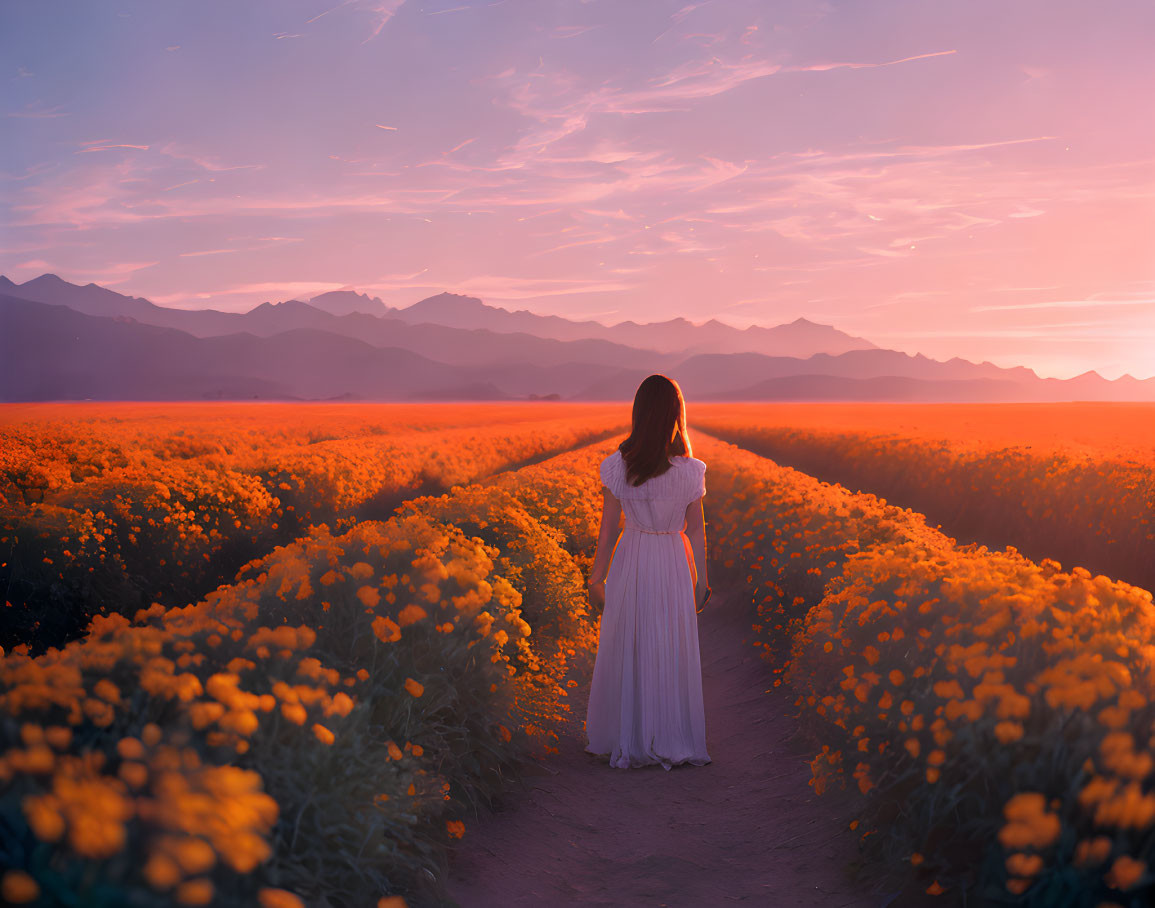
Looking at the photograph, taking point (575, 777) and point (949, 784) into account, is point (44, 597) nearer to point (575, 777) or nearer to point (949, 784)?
point (575, 777)

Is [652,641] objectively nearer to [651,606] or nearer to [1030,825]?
[651,606]

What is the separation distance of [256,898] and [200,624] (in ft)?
5.44

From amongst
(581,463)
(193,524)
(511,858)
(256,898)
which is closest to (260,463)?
(193,524)

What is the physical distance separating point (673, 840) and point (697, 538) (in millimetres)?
2088

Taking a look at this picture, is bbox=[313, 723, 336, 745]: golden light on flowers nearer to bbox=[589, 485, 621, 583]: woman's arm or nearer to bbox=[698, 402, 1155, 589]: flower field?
bbox=[589, 485, 621, 583]: woman's arm

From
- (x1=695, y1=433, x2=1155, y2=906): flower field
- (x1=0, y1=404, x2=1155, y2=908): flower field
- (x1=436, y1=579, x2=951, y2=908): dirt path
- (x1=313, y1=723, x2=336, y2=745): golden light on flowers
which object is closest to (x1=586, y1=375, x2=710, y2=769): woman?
(x1=436, y1=579, x2=951, y2=908): dirt path

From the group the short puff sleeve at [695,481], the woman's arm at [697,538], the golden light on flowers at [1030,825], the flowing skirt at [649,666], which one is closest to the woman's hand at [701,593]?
the woman's arm at [697,538]

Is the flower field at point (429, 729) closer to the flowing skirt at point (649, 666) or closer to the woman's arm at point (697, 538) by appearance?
the flowing skirt at point (649, 666)

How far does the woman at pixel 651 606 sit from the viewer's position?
18.6ft

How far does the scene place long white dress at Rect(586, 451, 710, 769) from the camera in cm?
572

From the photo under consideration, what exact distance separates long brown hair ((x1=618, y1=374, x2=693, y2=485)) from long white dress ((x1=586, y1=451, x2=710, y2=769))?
99 millimetres

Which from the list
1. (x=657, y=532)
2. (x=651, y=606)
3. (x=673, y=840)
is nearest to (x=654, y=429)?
(x=657, y=532)

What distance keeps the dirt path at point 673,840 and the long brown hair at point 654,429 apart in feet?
7.23

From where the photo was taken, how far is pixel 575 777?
552cm
